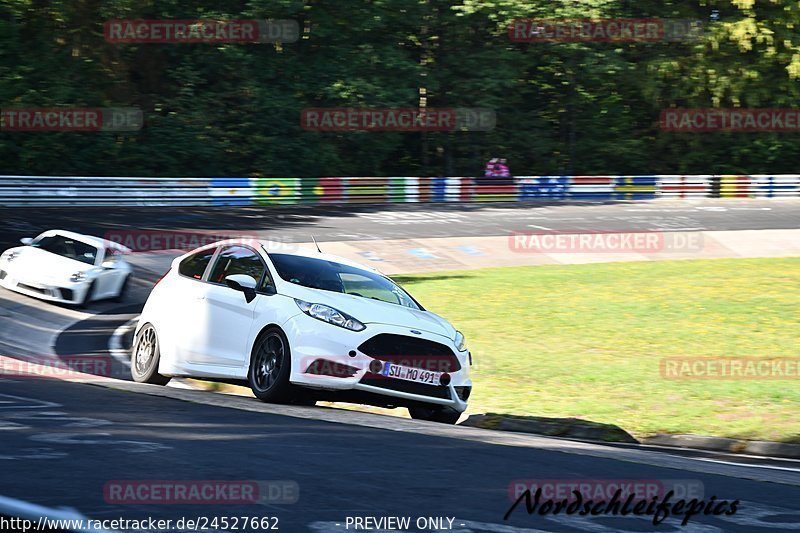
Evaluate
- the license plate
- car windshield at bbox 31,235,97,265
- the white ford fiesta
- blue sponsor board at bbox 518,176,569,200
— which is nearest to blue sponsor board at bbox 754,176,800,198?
blue sponsor board at bbox 518,176,569,200

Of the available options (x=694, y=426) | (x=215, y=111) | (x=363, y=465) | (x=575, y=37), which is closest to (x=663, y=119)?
(x=575, y=37)

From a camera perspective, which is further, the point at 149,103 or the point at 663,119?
the point at 663,119

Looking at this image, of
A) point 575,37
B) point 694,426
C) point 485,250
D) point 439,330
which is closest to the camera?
point 439,330

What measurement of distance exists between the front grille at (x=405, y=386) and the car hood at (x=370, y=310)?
19.1 inches

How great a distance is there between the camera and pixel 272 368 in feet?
32.6

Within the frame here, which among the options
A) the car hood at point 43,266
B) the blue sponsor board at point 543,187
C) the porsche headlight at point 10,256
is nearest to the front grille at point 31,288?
the car hood at point 43,266

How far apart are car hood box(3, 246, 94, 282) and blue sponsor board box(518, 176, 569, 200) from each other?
84.3ft

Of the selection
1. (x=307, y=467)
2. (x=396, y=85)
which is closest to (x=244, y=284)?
(x=307, y=467)

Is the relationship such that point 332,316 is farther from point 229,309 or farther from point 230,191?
point 230,191

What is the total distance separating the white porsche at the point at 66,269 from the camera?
17.9 meters

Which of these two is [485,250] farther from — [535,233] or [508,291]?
[508,291]

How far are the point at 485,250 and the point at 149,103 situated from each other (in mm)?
19848

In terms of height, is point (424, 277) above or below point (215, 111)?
below

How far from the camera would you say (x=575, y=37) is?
46781 mm
